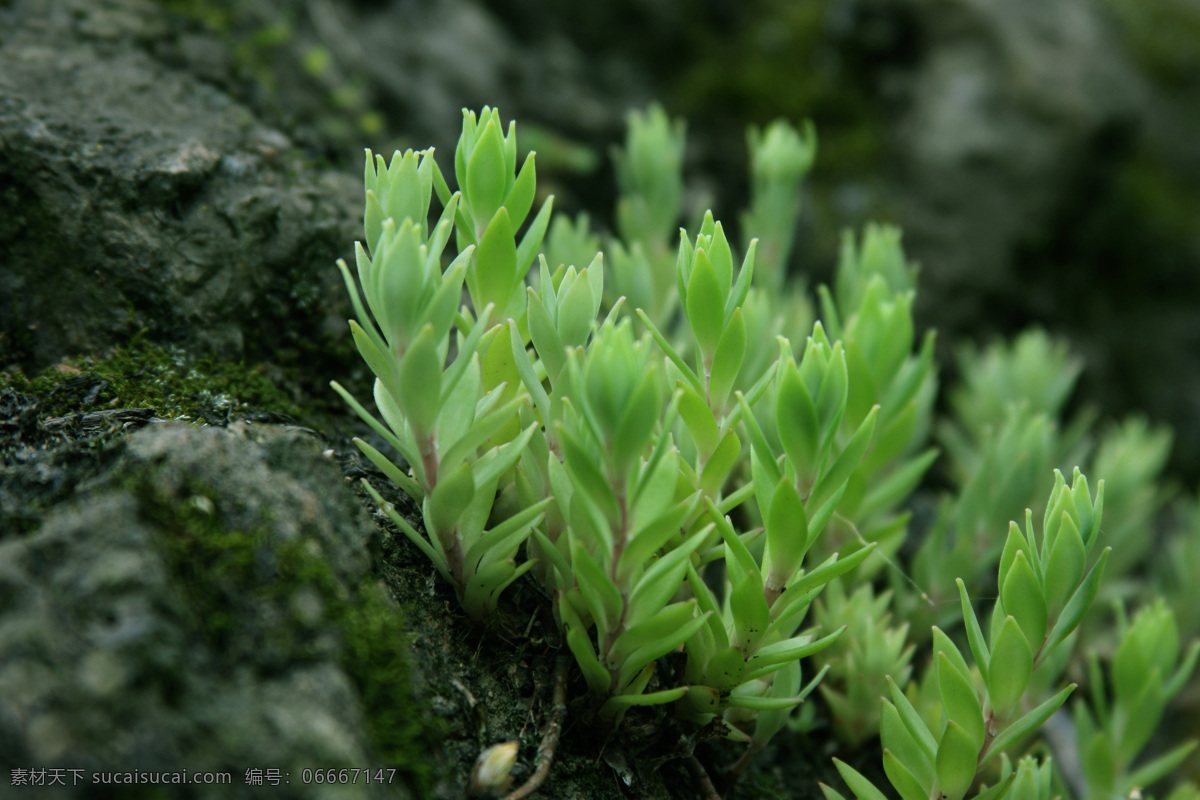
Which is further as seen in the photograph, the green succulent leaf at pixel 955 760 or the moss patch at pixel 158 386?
the moss patch at pixel 158 386

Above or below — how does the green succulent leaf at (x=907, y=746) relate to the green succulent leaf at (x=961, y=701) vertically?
below

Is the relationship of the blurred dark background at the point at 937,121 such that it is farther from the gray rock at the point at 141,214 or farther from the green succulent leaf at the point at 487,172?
the green succulent leaf at the point at 487,172

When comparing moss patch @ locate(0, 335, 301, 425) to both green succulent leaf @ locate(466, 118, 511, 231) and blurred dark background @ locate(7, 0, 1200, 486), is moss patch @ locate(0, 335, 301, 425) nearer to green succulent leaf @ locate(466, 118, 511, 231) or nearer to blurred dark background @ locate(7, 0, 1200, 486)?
green succulent leaf @ locate(466, 118, 511, 231)

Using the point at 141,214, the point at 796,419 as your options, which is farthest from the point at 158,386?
the point at 796,419

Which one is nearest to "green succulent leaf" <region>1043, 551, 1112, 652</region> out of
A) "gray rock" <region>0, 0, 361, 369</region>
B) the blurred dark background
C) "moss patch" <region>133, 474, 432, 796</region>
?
"moss patch" <region>133, 474, 432, 796</region>

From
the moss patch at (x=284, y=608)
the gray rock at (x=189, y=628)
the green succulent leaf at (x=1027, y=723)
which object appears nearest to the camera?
the gray rock at (x=189, y=628)

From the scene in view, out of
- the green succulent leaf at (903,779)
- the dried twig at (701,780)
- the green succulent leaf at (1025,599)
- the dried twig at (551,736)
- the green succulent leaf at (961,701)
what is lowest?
the dried twig at (701,780)

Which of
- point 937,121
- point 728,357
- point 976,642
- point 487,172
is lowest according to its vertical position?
point 976,642

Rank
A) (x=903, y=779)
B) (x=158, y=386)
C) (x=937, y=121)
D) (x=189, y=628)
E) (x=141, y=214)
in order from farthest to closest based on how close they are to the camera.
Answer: (x=937, y=121), (x=141, y=214), (x=158, y=386), (x=903, y=779), (x=189, y=628)

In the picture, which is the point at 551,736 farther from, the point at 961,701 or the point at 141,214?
the point at 141,214

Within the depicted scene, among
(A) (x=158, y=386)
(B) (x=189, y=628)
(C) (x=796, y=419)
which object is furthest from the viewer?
(A) (x=158, y=386)

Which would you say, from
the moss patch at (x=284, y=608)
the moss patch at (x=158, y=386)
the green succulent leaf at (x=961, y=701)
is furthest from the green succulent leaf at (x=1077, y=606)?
the moss patch at (x=158, y=386)
